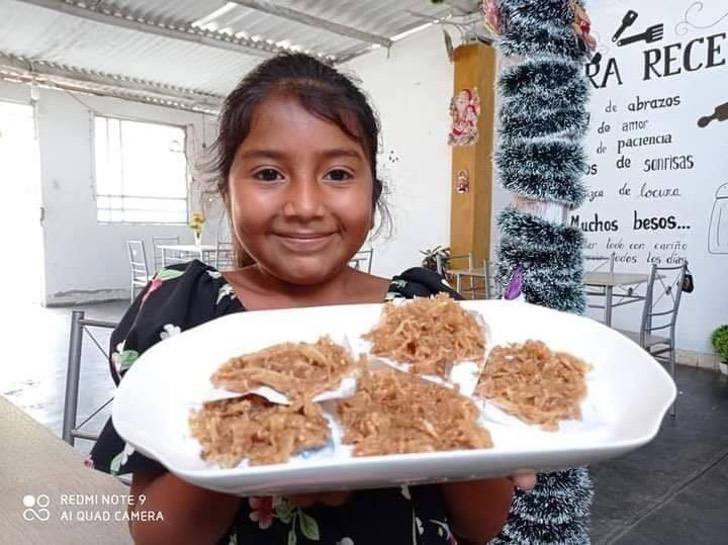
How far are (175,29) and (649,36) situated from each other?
4080 millimetres

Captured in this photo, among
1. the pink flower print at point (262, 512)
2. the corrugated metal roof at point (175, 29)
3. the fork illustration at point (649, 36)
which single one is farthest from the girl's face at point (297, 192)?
the corrugated metal roof at point (175, 29)

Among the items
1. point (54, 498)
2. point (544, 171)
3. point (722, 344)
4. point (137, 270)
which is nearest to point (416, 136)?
point (722, 344)

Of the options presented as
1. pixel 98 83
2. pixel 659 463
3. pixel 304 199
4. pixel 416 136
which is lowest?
pixel 659 463

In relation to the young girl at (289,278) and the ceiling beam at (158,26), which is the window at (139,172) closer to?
the ceiling beam at (158,26)

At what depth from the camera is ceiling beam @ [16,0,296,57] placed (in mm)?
4543

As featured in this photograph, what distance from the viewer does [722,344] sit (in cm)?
356

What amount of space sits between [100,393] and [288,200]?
3.19 m

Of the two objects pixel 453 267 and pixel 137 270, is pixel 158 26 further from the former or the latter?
pixel 453 267

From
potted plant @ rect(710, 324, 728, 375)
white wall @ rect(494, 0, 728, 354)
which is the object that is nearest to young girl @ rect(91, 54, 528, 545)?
white wall @ rect(494, 0, 728, 354)

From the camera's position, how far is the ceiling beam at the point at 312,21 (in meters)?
4.57

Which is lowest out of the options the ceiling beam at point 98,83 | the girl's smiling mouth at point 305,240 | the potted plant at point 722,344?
the potted plant at point 722,344

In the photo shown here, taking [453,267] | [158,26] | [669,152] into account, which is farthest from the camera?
[453,267]

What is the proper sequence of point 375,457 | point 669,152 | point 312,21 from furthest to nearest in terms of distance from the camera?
1. point 312,21
2. point 669,152
3. point 375,457

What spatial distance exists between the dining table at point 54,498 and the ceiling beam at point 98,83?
5.17m
